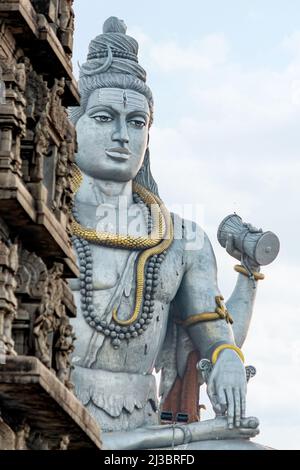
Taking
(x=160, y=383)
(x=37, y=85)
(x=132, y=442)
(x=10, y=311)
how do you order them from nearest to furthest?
(x=10, y=311)
(x=37, y=85)
(x=132, y=442)
(x=160, y=383)

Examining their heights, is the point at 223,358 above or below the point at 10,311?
above

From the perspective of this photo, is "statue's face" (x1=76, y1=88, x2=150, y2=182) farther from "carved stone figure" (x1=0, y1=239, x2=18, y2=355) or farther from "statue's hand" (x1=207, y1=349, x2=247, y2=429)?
"carved stone figure" (x1=0, y1=239, x2=18, y2=355)

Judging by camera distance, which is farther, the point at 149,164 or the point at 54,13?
the point at 149,164

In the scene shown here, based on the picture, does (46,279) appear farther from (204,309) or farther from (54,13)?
(204,309)

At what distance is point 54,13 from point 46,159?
1664mm

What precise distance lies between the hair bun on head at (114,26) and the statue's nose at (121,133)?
2.33 meters

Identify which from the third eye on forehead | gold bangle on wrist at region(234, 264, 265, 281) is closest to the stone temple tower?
the third eye on forehead

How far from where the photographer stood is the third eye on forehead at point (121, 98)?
37906 millimetres

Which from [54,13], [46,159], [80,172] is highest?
[80,172]

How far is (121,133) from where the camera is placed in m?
37.8

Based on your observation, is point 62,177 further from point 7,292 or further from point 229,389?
point 229,389

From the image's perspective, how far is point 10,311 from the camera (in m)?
21.0

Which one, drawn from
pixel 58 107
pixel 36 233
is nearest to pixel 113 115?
pixel 58 107

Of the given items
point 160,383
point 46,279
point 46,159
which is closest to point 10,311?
point 46,279
